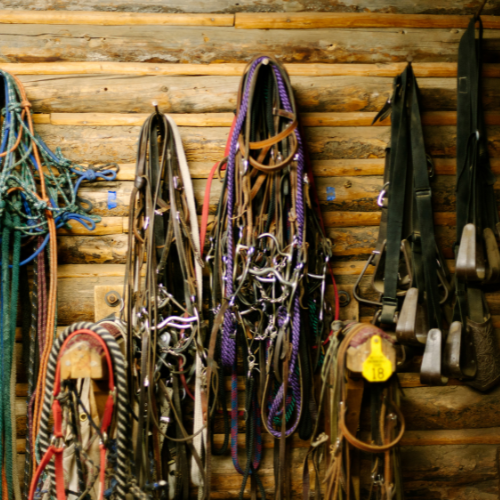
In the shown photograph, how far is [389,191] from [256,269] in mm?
A: 863

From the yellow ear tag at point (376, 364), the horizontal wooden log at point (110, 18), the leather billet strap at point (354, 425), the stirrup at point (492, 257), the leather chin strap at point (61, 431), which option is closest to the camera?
the leather chin strap at point (61, 431)

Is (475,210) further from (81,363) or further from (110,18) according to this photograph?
(110,18)

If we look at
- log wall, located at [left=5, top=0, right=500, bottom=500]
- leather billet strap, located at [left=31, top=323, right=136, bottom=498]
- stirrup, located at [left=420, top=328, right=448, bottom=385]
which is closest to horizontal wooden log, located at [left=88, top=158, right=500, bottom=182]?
log wall, located at [left=5, top=0, right=500, bottom=500]

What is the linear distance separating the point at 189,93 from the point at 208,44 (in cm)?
30

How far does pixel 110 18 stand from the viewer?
7.89ft

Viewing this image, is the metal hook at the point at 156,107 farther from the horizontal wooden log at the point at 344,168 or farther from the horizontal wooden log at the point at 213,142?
the horizontal wooden log at the point at 344,168

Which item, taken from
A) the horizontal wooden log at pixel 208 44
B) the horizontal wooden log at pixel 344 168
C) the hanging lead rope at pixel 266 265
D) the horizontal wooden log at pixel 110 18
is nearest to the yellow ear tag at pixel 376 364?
the hanging lead rope at pixel 266 265

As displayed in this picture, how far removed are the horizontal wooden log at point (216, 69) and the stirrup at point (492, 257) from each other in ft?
3.17

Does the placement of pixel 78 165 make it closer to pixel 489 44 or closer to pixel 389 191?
pixel 389 191

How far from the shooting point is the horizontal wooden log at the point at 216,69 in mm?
2395

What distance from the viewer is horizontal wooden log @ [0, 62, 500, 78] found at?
94.3 inches

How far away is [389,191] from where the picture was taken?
7.70 feet

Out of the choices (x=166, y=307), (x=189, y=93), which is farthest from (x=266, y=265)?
(x=189, y=93)

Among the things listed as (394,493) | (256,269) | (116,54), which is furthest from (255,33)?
(394,493)
